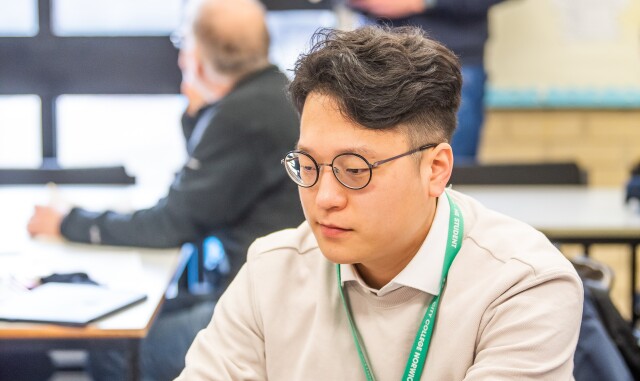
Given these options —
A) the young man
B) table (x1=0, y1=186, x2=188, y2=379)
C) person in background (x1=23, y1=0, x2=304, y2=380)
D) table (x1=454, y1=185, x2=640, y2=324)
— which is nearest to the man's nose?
the young man

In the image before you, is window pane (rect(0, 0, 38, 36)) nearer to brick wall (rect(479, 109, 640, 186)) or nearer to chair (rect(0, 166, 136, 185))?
chair (rect(0, 166, 136, 185))

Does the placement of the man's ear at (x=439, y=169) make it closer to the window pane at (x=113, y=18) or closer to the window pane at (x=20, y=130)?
the window pane at (x=113, y=18)

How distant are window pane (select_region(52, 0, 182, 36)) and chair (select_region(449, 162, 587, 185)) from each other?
1972 millimetres

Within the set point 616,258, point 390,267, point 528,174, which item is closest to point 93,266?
point 390,267

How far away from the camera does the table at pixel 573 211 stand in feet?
9.85

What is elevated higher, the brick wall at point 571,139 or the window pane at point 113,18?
the window pane at point 113,18

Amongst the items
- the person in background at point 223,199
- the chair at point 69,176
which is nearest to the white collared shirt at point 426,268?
the person in background at point 223,199

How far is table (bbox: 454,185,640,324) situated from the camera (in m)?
3.00

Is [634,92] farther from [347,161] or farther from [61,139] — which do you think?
[347,161]

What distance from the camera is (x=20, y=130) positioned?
4.97 m

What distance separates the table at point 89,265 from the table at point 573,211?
1.27 m

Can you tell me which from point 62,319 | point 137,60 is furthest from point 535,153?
point 62,319

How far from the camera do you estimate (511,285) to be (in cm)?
136

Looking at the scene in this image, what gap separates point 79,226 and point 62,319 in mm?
881
